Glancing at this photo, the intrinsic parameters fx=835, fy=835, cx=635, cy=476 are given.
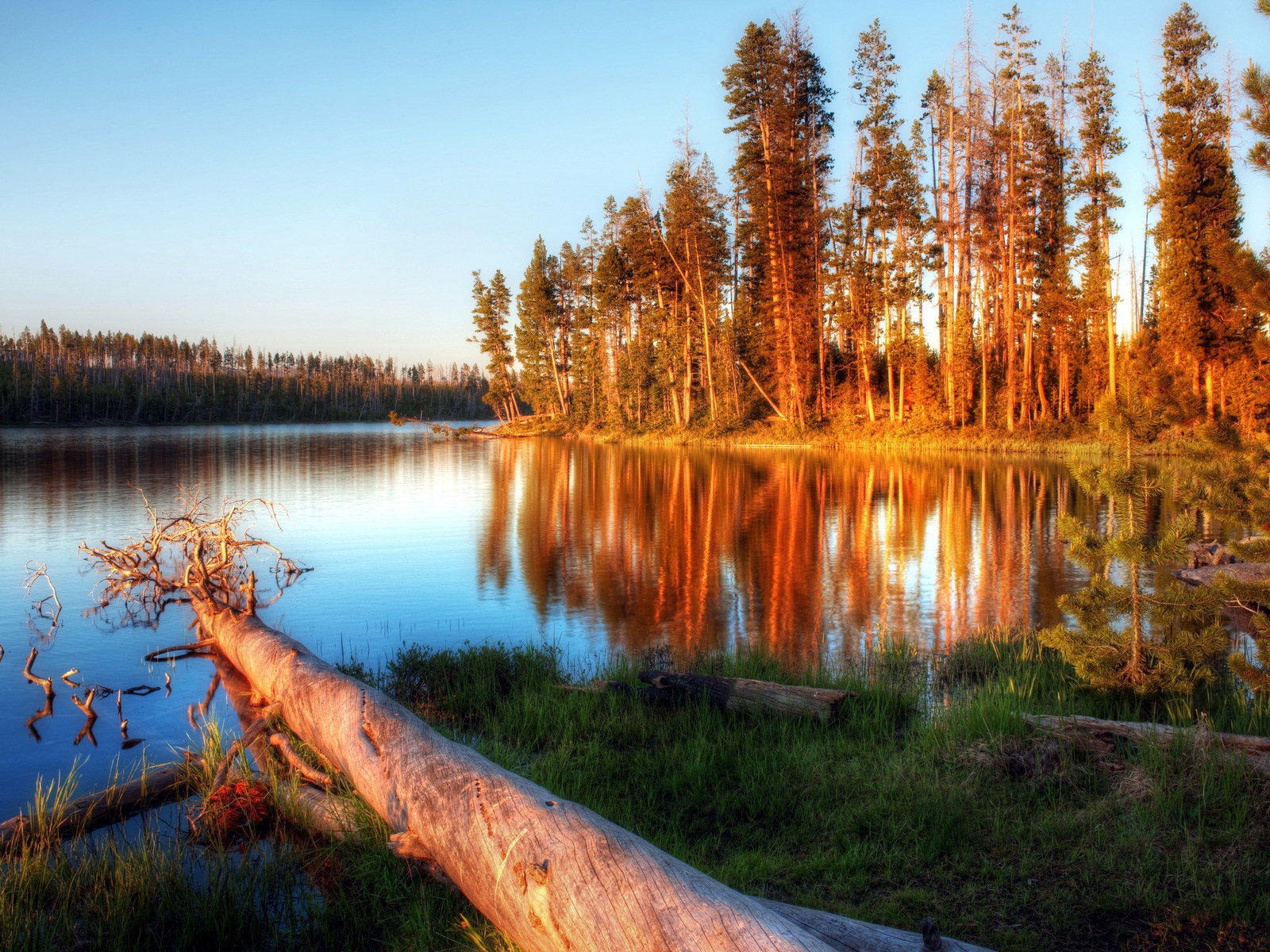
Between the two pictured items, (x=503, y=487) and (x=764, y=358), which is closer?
(x=503, y=487)

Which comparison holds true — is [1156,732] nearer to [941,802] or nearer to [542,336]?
[941,802]

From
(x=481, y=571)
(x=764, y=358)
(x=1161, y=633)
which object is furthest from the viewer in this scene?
(x=764, y=358)

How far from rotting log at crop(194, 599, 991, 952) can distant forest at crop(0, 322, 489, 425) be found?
100 metres

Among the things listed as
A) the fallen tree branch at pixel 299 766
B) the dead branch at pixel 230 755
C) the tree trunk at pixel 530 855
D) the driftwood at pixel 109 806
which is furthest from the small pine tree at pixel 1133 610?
the driftwood at pixel 109 806

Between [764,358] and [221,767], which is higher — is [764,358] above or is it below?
above

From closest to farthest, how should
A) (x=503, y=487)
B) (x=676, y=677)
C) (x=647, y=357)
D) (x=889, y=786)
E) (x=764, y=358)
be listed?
(x=889, y=786)
(x=676, y=677)
(x=503, y=487)
(x=764, y=358)
(x=647, y=357)

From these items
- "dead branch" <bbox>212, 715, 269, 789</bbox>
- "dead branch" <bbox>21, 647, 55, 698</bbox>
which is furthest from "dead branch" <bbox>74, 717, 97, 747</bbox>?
"dead branch" <bbox>212, 715, 269, 789</bbox>

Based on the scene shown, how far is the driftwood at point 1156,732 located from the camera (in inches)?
181

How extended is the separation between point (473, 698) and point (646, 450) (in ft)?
118

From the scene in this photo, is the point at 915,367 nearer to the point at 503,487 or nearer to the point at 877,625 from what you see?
the point at 503,487

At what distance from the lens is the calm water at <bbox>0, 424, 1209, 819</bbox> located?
350 inches

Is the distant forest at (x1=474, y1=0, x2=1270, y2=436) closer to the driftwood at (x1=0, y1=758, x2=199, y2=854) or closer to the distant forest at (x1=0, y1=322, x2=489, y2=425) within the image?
the driftwood at (x1=0, y1=758, x2=199, y2=854)

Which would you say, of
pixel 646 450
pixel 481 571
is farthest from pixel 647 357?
pixel 481 571

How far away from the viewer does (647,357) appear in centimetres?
5353
